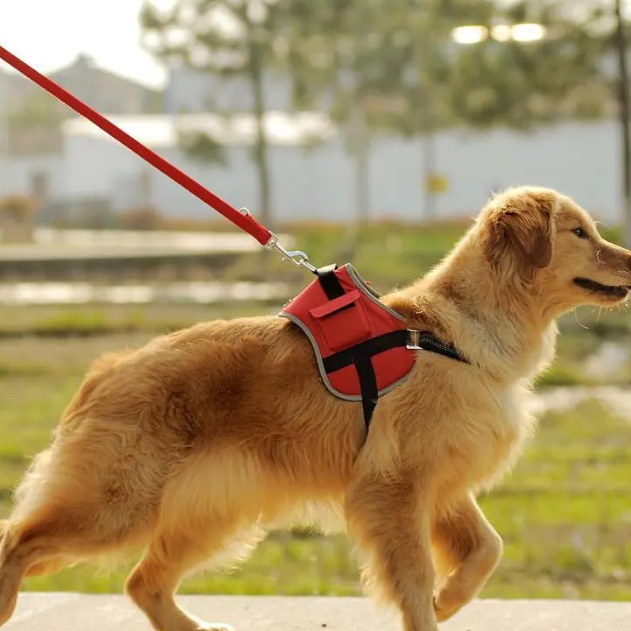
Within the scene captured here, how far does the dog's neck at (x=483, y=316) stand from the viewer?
17.0 feet

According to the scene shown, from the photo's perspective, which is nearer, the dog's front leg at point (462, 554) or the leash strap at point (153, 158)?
the dog's front leg at point (462, 554)

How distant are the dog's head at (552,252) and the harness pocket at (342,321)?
607 mm

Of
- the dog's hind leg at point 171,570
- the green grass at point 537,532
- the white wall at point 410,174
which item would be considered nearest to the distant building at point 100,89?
the white wall at point 410,174

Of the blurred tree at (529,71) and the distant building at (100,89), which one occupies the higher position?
the distant building at (100,89)

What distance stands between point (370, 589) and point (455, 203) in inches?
1749


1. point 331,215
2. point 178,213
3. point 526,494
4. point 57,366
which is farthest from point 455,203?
point 526,494

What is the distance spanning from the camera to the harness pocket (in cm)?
512

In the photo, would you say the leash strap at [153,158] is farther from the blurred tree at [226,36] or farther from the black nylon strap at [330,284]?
the blurred tree at [226,36]

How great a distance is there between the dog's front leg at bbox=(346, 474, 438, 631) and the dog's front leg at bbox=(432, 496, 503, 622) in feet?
1.04

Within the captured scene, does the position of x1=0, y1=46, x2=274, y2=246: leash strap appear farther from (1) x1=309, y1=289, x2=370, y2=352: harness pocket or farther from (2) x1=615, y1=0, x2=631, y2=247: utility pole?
(2) x1=615, y1=0, x2=631, y2=247: utility pole

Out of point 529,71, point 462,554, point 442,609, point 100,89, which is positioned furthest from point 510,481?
point 100,89

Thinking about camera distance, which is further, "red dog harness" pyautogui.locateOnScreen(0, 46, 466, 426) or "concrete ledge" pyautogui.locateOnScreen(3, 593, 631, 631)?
"concrete ledge" pyautogui.locateOnScreen(3, 593, 631, 631)

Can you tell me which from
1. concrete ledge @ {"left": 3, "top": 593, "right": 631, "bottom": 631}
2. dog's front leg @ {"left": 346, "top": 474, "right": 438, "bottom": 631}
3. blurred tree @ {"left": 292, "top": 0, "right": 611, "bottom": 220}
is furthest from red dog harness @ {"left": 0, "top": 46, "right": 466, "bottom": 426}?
blurred tree @ {"left": 292, "top": 0, "right": 611, "bottom": 220}

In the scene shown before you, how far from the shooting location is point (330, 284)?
523 cm
